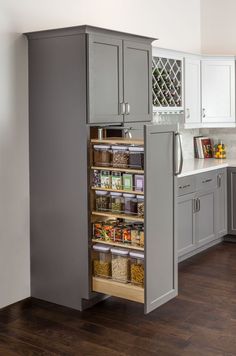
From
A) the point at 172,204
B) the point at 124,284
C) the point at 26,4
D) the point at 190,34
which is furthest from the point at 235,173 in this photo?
the point at 26,4

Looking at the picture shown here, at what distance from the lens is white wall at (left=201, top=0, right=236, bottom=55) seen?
267 inches

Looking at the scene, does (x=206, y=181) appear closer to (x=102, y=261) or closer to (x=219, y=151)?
(x=219, y=151)

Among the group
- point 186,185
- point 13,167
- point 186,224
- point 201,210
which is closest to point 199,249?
point 201,210

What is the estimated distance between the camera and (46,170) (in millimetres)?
4324

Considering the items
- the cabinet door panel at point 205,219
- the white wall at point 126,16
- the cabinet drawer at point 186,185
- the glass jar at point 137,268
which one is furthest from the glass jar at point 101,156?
the cabinet door panel at point 205,219

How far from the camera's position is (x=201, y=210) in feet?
19.1

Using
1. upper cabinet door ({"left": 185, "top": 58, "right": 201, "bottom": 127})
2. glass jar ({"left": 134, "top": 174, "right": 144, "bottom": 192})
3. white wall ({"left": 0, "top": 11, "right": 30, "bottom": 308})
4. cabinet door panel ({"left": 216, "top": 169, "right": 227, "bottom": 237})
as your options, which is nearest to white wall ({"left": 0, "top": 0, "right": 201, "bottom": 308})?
white wall ({"left": 0, "top": 11, "right": 30, "bottom": 308})

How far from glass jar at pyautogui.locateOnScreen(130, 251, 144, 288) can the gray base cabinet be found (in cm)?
143

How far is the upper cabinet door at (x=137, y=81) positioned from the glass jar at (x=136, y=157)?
58 cm

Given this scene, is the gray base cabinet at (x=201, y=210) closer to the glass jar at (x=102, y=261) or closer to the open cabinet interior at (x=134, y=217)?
the open cabinet interior at (x=134, y=217)

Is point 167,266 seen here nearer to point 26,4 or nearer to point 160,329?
point 160,329

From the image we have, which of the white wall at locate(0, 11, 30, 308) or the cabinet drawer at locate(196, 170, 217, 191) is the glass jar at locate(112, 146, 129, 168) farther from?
the cabinet drawer at locate(196, 170, 217, 191)

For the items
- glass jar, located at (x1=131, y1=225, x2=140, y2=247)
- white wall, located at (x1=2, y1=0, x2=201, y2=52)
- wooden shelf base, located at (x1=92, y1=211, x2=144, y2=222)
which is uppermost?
white wall, located at (x1=2, y1=0, x2=201, y2=52)

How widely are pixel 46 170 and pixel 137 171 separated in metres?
0.83
